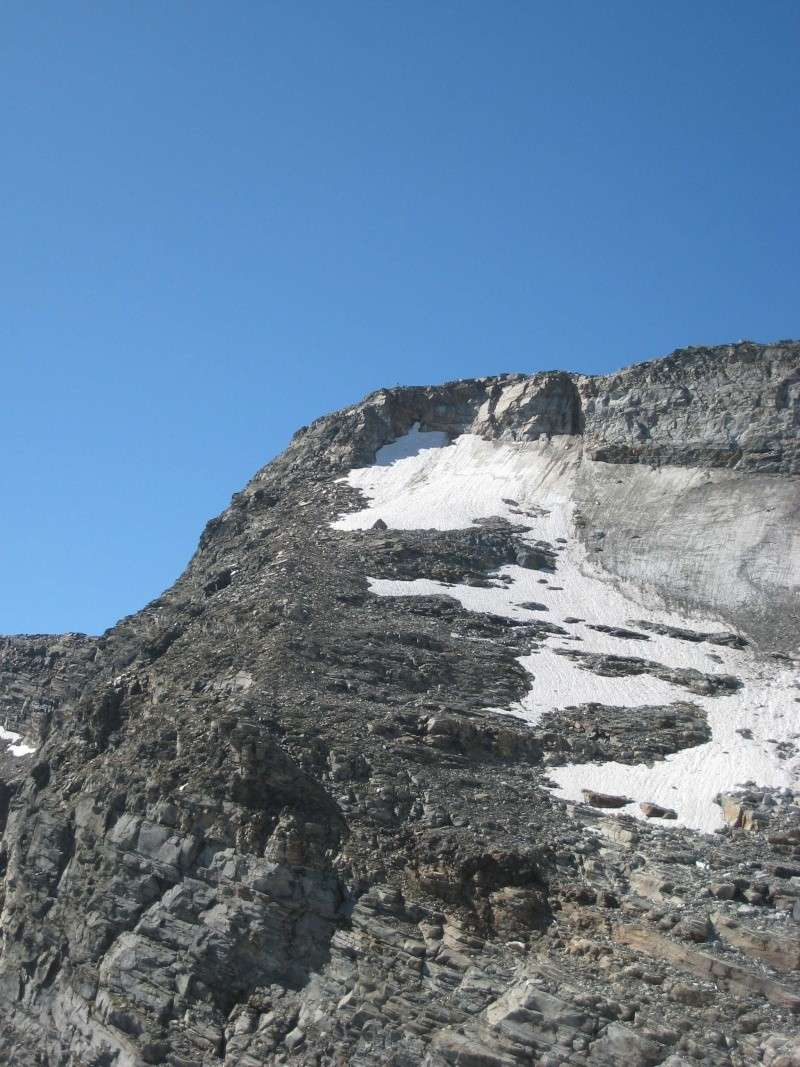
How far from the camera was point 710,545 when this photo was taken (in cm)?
4581

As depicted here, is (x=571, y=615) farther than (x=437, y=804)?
Yes

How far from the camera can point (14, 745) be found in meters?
61.2

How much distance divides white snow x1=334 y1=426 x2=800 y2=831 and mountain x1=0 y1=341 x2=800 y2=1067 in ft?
0.57

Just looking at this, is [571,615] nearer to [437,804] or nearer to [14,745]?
[437,804]

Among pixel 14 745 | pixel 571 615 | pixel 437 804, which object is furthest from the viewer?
pixel 14 745

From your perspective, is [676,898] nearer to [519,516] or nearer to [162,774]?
[162,774]

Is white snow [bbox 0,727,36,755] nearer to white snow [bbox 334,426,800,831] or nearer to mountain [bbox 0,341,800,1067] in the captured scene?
mountain [bbox 0,341,800,1067]

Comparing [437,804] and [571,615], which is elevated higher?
[571,615]

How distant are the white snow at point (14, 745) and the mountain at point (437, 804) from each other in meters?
12.0

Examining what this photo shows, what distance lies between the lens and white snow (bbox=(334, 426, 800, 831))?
2777 cm

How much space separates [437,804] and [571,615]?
17824mm

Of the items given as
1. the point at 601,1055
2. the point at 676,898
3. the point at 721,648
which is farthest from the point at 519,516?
the point at 601,1055

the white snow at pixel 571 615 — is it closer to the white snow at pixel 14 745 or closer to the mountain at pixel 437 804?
the mountain at pixel 437 804

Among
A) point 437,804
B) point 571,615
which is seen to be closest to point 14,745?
point 571,615
